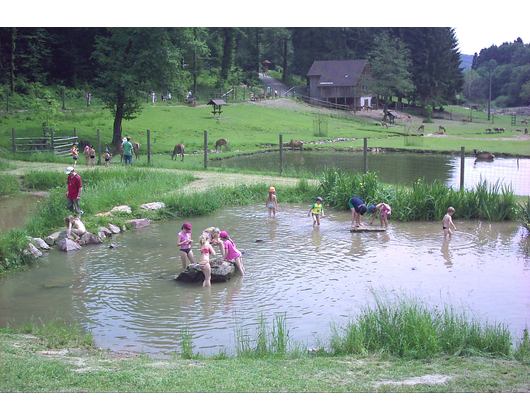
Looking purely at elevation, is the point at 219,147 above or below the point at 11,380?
above

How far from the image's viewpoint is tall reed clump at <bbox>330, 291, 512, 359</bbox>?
749cm

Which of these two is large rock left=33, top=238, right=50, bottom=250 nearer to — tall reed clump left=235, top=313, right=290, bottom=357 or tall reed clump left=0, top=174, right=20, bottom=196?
tall reed clump left=235, top=313, right=290, bottom=357

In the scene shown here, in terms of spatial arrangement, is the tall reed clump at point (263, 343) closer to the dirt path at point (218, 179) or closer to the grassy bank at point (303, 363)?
the grassy bank at point (303, 363)

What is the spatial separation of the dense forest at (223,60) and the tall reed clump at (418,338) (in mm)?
29401

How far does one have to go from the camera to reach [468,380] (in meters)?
6.31

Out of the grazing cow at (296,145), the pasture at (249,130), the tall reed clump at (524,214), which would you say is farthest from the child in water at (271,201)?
the grazing cow at (296,145)

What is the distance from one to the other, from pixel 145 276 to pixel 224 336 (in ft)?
12.9

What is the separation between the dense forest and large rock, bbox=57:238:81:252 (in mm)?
21992

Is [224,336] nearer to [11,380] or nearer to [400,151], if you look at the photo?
[11,380]

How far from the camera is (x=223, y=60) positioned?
3054 inches

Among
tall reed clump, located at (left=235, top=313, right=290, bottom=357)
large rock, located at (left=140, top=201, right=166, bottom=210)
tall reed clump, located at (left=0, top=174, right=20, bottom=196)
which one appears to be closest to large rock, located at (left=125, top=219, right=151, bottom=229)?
large rock, located at (left=140, top=201, right=166, bottom=210)

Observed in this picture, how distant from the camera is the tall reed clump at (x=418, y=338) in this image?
7.49 meters

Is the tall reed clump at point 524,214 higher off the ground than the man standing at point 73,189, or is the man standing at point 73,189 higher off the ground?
the man standing at point 73,189

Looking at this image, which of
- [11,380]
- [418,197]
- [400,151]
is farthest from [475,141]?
[11,380]
